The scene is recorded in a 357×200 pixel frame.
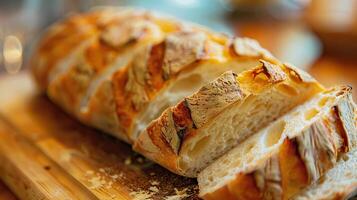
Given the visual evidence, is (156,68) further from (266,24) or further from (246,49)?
(266,24)

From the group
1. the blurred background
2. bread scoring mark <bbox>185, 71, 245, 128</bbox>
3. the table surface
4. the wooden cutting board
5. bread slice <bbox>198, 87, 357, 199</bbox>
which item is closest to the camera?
bread slice <bbox>198, 87, 357, 199</bbox>

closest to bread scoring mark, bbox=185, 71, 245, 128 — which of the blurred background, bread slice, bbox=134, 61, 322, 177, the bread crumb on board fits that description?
bread slice, bbox=134, 61, 322, 177

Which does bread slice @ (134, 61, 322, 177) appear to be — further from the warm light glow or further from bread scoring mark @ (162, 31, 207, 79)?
the warm light glow

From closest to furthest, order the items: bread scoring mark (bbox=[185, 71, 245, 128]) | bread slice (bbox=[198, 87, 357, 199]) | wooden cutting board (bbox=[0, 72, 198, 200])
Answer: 1. bread slice (bbox=[198, 87, 357, 199])
2. bread scoring mark (bbox=[185, 71, 245, 128])
3. wooden cutting board (bbox=[0, 72, 198, 200])

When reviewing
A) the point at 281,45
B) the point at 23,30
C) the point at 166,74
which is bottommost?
the point at 23,30

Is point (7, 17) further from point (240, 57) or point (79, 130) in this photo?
point (240, 57)

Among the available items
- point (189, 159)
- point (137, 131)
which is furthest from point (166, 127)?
point (137, 131)
